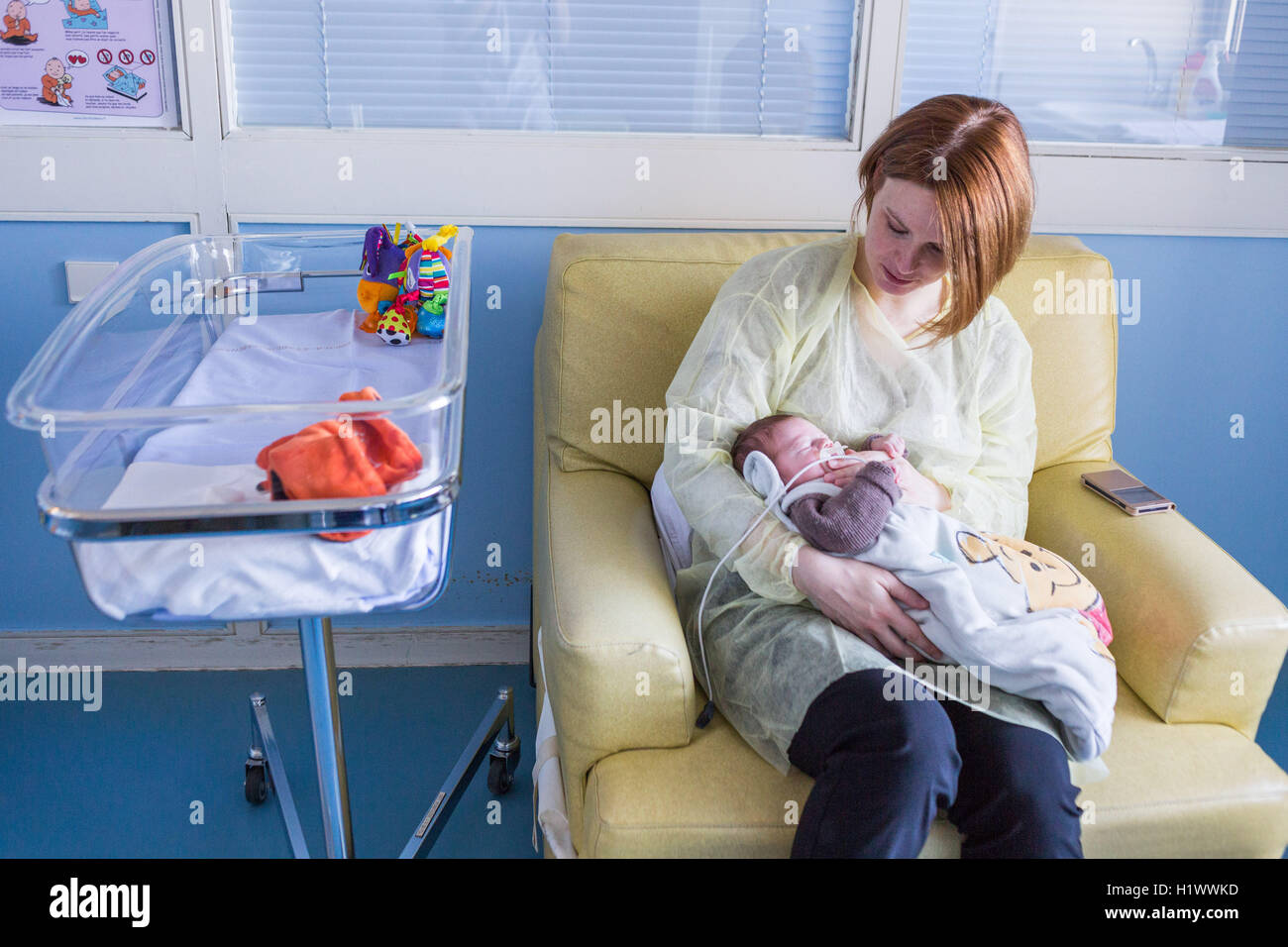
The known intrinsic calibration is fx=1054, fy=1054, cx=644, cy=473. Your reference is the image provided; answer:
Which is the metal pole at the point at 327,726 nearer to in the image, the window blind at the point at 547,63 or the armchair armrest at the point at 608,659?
the armchair armrest at the point at 608,659

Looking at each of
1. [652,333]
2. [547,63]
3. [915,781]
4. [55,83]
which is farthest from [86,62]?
[915,781]

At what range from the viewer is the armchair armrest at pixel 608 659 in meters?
1.37

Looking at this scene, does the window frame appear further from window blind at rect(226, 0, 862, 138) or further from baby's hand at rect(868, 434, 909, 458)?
baby's hand at rect(868, 434, 909, 458)

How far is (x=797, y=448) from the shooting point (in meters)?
1.53

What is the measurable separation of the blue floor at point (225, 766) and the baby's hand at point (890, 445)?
0.91 metres

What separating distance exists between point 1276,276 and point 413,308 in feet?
6.03

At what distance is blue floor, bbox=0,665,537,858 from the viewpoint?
6.00ft

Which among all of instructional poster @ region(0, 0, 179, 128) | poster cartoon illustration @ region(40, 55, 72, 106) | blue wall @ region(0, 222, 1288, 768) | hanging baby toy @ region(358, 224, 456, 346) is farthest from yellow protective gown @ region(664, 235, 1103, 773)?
poster cartoon illustration @ region(40, 55, 72, 106)

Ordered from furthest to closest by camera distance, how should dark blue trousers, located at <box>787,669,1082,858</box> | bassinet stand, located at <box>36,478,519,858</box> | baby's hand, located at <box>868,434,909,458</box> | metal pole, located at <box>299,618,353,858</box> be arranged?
baby's hand, located at <box>868,434,909,458</box> < metal pole, located at <box>299,618,353,858</box> < dark blue trousers, located at <box>787,669,1082,858</box> < bassinet stand, located at <box>36,478,519,858</box>

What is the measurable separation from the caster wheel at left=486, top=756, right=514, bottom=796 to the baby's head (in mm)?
766

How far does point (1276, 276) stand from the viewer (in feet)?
7.39

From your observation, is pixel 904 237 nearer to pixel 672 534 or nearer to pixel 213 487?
pixel 672 534

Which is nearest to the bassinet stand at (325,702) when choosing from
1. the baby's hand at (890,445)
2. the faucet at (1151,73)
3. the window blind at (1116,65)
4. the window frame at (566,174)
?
the baby's hand at (890,445)
